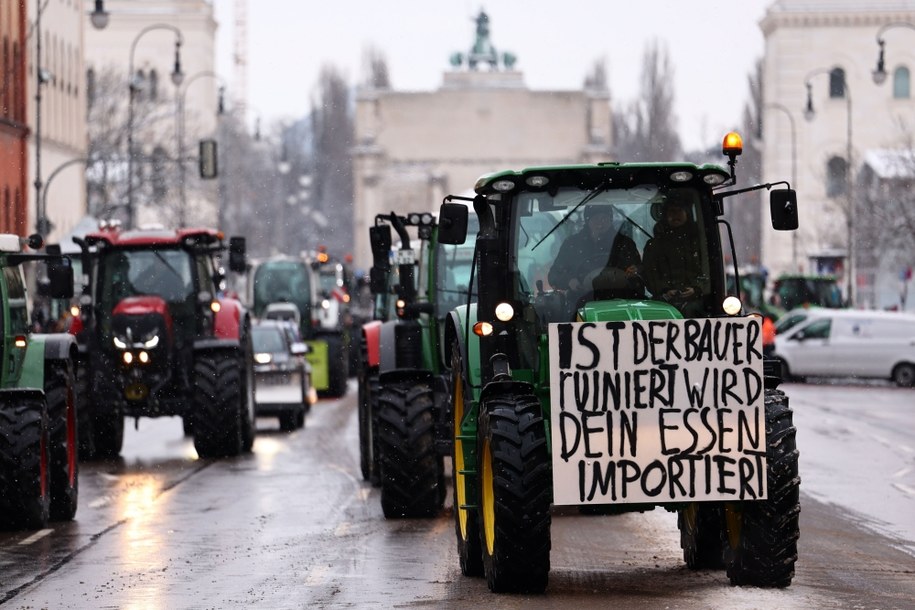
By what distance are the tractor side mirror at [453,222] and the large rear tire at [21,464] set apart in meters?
5.35

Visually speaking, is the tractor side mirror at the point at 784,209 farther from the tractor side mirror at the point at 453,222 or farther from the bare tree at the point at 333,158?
the bare tree at the point at 333,158

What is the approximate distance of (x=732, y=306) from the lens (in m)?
12.5

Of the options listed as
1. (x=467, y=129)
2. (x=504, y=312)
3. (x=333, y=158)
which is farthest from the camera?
(x=333, y=158)

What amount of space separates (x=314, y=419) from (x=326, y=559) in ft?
65.8

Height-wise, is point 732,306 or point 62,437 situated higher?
point 732,306

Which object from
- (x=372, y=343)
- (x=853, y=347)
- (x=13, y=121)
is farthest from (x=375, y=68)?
(x=372, y=343)

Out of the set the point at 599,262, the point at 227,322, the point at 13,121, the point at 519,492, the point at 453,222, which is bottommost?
the point at 519,492

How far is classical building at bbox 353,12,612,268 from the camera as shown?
12588 cm

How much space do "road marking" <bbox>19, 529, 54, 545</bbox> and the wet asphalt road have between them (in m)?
0.01

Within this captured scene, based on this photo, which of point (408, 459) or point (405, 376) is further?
point (405, 376)

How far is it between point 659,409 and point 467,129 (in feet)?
376

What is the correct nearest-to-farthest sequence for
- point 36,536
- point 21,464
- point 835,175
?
point 36,536 → point 21,464 → point 835,175

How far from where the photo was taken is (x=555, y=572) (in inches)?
515

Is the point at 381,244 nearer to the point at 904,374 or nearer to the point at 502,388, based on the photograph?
the point at 502,388
